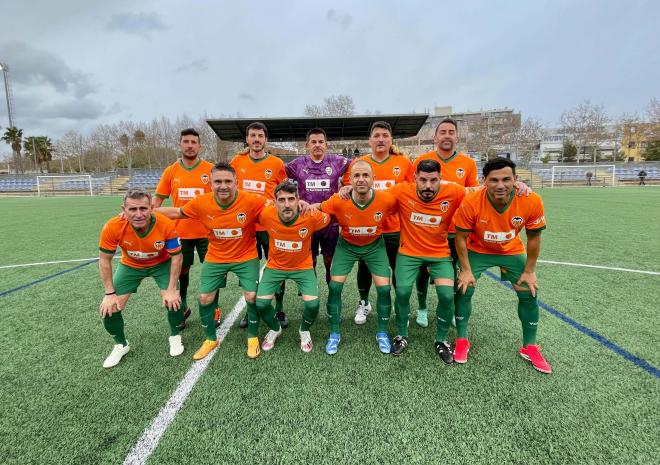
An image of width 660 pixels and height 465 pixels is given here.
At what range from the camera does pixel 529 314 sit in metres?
2.93

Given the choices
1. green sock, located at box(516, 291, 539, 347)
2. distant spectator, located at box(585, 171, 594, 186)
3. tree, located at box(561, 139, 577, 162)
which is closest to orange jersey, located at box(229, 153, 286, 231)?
green sock, located at box(516, 291, 539, 347)

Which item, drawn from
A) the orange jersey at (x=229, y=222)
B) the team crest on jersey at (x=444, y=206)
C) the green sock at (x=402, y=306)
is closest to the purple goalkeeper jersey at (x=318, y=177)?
the orange jersey at (x=229, y=222)

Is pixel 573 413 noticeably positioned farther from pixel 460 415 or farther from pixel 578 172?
pixel 578 172

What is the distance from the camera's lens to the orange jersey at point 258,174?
156 inches

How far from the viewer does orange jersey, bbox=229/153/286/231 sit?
3951mm

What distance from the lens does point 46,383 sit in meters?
2.71

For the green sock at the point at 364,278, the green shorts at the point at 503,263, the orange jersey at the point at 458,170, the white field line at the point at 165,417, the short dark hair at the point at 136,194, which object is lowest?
the white field line at the point at 165,417

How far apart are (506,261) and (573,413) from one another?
1.25 meters

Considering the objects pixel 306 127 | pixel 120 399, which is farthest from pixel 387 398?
pixel 306 127

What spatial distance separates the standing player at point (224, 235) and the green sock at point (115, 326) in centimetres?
73

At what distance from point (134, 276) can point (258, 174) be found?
172cm

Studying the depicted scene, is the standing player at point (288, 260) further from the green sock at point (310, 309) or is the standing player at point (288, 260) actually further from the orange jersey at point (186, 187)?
the orange jersey at point (186, 187)

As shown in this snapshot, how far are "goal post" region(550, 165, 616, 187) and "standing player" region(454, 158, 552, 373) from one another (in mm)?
34731

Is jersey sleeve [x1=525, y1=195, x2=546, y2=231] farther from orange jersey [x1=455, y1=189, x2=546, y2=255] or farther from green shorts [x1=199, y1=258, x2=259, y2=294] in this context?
green shorts [x1=199, y1=258, x2=259, y2=294]
